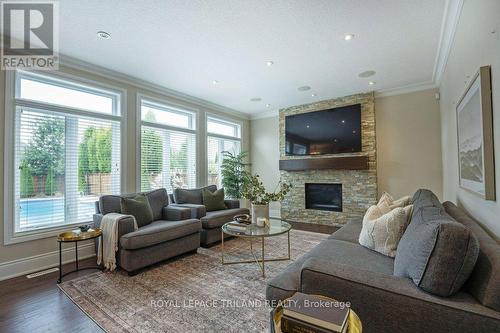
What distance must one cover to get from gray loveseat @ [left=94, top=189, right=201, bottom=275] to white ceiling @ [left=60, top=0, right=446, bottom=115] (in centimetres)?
196

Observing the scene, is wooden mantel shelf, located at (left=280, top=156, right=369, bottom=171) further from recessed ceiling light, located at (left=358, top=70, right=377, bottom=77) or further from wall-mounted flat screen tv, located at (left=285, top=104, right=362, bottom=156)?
recessed ceiling light, located at (left=358, top=70, right=377, bottom=77)

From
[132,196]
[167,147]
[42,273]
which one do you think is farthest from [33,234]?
[167,147]

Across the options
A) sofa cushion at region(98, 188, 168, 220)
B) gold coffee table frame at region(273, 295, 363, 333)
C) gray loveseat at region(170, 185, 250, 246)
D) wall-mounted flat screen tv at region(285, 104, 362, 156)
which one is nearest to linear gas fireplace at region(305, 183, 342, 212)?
wall-mounted flat screen tv at region(285, 104, 362, 156)

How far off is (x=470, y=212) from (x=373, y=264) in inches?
44.6

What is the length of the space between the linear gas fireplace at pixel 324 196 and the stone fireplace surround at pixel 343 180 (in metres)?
0.09

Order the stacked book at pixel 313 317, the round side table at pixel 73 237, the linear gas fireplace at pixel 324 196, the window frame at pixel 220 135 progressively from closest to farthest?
the stacked book at pixel 313 317 → the round side table at pixel 73 237 → the linear gas fireplace at pixel 324 196 → the window frame at pixel 220 135

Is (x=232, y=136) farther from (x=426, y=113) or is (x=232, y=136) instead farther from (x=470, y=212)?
(x=470, y=212)

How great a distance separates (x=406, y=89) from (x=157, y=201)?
492cm

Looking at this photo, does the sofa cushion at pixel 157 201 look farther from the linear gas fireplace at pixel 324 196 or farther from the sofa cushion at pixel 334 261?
the linear gas fireplace at pixel 324 196

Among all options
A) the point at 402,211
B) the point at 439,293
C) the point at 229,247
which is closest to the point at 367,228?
Answer: the point at 402,211

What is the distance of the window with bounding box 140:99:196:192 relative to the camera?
422cm

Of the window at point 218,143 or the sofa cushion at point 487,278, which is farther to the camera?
the window at point 218,143

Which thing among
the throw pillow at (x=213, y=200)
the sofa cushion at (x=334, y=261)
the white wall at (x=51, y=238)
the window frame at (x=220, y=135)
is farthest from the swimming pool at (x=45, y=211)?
the sofa cushion at (x=334, y=261)

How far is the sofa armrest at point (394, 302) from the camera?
96 cm
